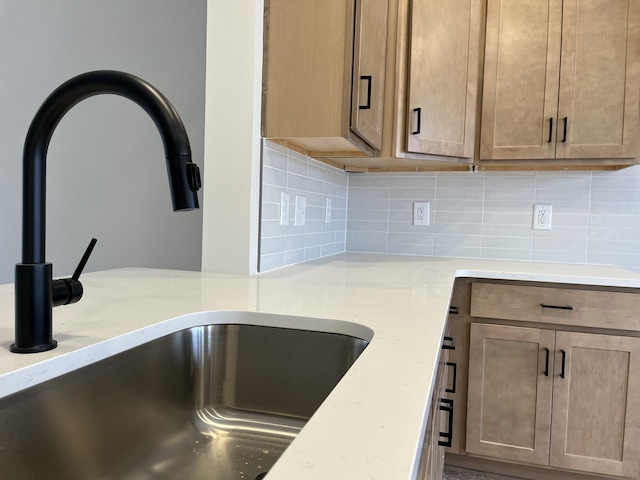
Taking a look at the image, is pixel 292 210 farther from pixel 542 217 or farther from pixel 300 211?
pixel 542 217

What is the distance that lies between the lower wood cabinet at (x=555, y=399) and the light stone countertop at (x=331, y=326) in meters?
0.25

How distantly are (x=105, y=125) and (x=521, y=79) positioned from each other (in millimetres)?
2099

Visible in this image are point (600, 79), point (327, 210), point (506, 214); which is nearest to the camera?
point (600, 79)

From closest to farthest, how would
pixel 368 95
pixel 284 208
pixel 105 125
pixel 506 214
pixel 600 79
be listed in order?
1. pixel 368 95
2. pixel 284 208
3. pixel 600 79
4. pixel 506 214
5. pixel 105 125

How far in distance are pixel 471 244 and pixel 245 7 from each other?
153 cm

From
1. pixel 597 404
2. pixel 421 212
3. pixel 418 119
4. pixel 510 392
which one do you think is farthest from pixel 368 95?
pixel 597 404

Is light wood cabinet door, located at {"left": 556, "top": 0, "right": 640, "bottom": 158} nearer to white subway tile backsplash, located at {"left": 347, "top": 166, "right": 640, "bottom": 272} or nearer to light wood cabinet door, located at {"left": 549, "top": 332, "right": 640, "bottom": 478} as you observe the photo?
white subway tile backsplash, located at {"left": 347, "top": 166, "right": 640, "bottom": 272}

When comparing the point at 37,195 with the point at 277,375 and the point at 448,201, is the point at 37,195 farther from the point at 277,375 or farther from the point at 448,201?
the point at 448,201

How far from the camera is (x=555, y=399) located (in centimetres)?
177

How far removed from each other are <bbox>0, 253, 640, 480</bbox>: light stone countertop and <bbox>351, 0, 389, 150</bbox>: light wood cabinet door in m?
0.50

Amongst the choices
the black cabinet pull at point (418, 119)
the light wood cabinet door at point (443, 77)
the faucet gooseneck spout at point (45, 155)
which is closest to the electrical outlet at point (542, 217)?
the light wood cabinet door at point (443, 77)

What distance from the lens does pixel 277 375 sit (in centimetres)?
90

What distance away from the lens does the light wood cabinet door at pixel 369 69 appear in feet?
4.75

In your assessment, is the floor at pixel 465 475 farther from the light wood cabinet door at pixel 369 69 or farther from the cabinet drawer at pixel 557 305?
the light wood cabinet door at pixel 369 69
